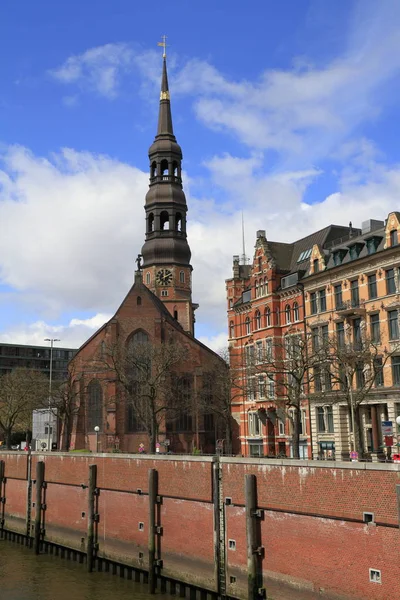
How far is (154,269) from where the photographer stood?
357 ft

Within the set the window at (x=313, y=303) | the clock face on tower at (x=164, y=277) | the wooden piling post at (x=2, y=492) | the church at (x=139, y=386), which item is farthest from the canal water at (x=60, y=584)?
the clock face on tower at (x=164, y=277)

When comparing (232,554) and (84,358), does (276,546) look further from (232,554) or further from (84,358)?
(84,358)

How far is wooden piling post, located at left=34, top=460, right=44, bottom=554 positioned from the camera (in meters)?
44.6

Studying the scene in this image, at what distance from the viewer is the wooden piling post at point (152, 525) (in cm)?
3304

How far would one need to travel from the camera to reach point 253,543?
28.0m

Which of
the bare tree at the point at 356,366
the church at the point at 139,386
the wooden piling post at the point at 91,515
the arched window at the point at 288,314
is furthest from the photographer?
the church at the point at 139,386

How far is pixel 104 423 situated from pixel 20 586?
48.0m

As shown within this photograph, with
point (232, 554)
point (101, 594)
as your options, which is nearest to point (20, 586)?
point (101, 594)

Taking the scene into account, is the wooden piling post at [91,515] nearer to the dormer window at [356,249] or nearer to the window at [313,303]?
the window at [313,303]

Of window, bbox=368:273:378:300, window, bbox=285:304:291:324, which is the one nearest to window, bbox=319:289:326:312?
window, bbox=285:304:291:324

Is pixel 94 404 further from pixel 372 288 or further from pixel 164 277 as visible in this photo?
pixel 372 288

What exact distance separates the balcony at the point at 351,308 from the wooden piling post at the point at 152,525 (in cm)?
2291

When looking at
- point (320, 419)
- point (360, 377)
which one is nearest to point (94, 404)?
point (320, 419)

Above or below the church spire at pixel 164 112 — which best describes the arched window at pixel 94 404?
below
